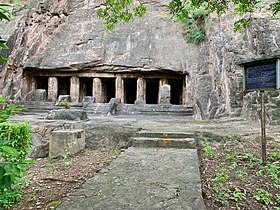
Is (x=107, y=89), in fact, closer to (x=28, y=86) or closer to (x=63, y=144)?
(x=28, y=86)

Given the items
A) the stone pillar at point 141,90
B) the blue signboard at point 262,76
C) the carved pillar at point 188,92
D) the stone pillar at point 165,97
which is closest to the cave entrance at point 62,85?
the stone pillar at point 141,90

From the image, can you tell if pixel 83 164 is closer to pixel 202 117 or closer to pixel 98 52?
pixel 202 117

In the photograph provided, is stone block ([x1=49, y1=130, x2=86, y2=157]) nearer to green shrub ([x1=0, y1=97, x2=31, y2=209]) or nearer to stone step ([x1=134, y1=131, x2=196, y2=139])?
green shrub ([x1=0, y1=97, x2=31, y2=209])

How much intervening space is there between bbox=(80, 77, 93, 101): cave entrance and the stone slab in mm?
14566

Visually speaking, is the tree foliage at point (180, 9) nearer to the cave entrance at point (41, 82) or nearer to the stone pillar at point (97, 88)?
the stone pillar at point (97, 88)

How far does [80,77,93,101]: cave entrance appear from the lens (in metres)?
17.1

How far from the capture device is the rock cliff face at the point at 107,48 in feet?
38.7

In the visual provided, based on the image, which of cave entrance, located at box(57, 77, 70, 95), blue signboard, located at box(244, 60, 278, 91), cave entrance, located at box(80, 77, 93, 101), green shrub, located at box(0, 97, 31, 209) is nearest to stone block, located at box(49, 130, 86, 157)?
green shrub, located at box(0, 97, 31, 209)

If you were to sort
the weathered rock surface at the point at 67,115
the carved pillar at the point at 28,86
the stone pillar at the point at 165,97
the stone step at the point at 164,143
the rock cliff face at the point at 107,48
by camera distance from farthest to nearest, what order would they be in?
the carved pillar at the point at 28,86
the stone pillar at the point at 165,97
the rock cliff face at the point at 107,48
the weathered rock surface at the point at 67,115
the stone step at the point at 164,143

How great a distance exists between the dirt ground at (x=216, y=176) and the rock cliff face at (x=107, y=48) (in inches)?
258

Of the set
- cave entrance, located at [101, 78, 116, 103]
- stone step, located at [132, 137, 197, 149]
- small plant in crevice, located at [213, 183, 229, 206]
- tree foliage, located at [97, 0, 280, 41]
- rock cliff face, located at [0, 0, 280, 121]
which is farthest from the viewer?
cave entrance, located at [101, 78, 116, 103]

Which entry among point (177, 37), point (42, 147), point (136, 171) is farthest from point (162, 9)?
point (136, 171)

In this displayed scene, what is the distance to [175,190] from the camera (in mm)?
2238

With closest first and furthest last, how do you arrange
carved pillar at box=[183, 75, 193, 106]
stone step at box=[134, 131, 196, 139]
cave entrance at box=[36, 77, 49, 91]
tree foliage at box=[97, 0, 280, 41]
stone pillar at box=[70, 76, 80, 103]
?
tree foliage at box=[97, 0, 280, 41] → stone step at box=[134, 131, 196, 139] → carved pillar at box=[183, 75, 193, 106] → stone pillar at box=[70, 76, 80, 103] → cave entrance at box=[36, 77, 49, 91]
